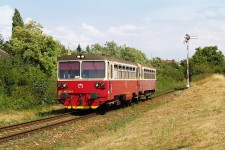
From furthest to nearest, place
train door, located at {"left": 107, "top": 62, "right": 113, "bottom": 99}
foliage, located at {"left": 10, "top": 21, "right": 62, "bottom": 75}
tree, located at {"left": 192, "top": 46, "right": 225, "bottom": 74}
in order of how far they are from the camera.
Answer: tree, located at {"left": 192, "top": 46, "right": 225, "bottom": 74}, foliage, located at {"left": 10, "top": 21, "right": 62, "bottom": 75}, train door, located at {"left": 107, "top": 62, "right": 113, "bottom": 99}

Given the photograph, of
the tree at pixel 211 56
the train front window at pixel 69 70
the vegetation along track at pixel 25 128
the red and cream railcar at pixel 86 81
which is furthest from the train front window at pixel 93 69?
the tree at pixel 211 56

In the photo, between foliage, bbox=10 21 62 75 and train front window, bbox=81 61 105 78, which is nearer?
train front window, bbox=81 61 105 78

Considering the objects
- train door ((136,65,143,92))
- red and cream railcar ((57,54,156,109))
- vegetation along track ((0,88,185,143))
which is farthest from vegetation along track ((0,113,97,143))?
train door ((136,65,143,92))

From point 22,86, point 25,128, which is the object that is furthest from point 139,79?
point 25,128

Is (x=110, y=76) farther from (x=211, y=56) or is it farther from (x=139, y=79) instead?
(x=211, y=56)

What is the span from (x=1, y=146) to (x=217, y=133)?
246 inches

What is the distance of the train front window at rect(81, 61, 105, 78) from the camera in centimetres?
1962

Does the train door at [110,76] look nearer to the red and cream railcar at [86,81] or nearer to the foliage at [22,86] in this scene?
the red and cream railcar at [86,81]

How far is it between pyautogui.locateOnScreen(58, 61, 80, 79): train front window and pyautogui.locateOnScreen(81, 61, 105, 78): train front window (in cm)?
29

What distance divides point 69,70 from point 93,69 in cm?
128

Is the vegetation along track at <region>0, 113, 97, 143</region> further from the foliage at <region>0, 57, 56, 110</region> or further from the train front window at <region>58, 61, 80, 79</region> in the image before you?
the foliage at <region>0, 57, 56, 110</region>

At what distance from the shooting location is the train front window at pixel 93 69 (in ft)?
64.4

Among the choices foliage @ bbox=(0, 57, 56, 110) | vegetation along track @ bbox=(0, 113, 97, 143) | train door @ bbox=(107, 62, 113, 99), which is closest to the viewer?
vegetation along track @ bbox=(0, 113, 97, 143)

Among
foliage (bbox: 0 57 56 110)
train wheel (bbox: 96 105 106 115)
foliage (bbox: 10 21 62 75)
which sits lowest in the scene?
train wheel (bbox: 96 105 106 115)
